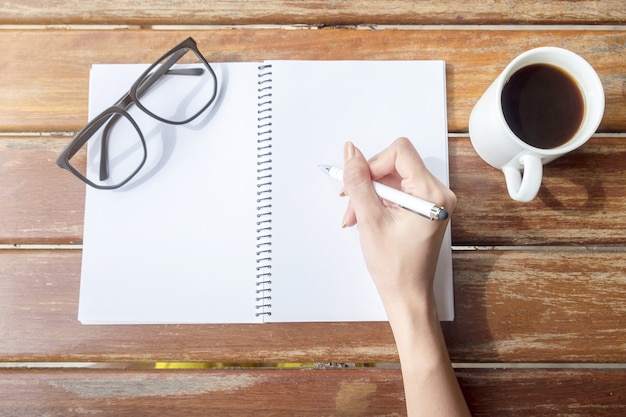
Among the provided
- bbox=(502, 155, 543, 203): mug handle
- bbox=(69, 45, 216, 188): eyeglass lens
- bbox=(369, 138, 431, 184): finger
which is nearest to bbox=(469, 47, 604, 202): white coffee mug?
bbox=(502, 155, 543, 203): mug handle

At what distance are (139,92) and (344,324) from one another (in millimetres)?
479

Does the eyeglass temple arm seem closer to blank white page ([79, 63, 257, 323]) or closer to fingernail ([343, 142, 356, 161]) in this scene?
blank white page ([79, 63, 257, 323])

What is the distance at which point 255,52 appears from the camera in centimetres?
82

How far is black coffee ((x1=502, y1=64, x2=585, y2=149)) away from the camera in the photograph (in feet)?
2.29

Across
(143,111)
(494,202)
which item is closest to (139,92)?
(143,111)

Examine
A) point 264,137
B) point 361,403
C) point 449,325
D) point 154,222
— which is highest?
point 264,137

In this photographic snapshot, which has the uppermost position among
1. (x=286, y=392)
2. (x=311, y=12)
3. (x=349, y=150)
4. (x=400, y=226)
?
(x=311, y=12)

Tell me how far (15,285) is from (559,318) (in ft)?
2.71

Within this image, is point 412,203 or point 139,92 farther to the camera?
point 139,92

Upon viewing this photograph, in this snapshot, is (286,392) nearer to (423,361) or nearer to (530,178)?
(423,361)

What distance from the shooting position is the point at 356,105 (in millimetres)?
799

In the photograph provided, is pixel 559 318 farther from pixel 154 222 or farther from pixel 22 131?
pixel 22 131

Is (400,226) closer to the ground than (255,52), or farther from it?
closer to the ground

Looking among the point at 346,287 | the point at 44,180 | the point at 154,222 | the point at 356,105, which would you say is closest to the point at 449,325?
the point at 346,287
